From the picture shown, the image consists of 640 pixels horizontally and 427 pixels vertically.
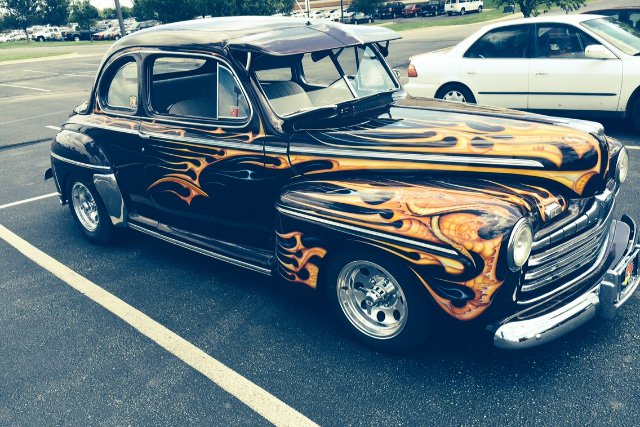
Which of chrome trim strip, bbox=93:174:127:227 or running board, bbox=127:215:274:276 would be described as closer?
running board, bbox=127:215:274:276

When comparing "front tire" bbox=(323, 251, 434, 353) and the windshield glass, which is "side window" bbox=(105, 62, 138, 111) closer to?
"front tire" bbox=(323, 251, 434, 353)

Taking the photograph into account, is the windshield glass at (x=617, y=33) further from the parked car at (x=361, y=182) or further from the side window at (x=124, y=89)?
the side window at (x=124, y=89)

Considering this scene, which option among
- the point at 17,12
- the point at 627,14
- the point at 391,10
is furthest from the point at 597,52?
the point at 17,12

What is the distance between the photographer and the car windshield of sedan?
3986 mm

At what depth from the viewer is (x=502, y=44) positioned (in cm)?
816

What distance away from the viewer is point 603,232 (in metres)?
3.50

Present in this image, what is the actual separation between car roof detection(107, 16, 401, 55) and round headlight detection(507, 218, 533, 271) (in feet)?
5.96

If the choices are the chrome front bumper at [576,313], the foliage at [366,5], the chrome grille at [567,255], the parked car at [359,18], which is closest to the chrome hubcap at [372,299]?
the chrome front bumper at [576,313]

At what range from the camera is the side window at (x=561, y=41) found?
7.56 m

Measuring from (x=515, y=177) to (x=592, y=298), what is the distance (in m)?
0.76

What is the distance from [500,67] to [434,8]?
46572mm

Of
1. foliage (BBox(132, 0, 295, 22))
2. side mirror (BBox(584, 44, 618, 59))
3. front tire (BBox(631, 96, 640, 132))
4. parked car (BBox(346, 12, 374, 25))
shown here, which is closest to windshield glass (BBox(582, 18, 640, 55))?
side mirror (BBox(584, 44, 618, 59))

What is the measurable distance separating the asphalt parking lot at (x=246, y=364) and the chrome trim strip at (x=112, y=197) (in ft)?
1.36

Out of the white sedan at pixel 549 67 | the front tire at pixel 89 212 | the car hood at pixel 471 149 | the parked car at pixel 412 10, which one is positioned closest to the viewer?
the car hood at pixel 471 149
